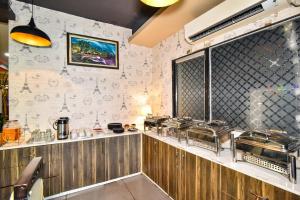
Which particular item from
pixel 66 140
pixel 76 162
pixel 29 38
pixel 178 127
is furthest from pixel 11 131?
pixel 178 127

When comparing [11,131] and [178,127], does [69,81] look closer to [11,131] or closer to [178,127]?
[11,131]

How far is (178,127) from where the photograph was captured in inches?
77.0

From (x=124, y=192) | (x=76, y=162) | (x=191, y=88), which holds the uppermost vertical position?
(x=191, y=88)

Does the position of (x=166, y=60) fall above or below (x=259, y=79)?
above

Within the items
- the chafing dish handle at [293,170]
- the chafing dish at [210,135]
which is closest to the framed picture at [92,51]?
the chafing dish at [210,135]

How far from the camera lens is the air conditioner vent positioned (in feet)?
4.44

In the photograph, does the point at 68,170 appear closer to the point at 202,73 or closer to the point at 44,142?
the point at 44,142

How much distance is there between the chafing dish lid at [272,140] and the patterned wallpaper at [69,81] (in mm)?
2181

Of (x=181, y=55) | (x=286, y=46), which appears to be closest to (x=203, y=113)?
(x=181, y=55)

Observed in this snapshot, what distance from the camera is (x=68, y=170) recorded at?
7.00 ft

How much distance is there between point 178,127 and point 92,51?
1.98 m

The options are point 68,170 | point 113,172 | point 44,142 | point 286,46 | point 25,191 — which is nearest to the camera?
point 25,191

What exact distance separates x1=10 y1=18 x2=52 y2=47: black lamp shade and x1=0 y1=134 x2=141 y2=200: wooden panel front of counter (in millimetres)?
1326

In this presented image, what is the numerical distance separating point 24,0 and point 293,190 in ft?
11.6
